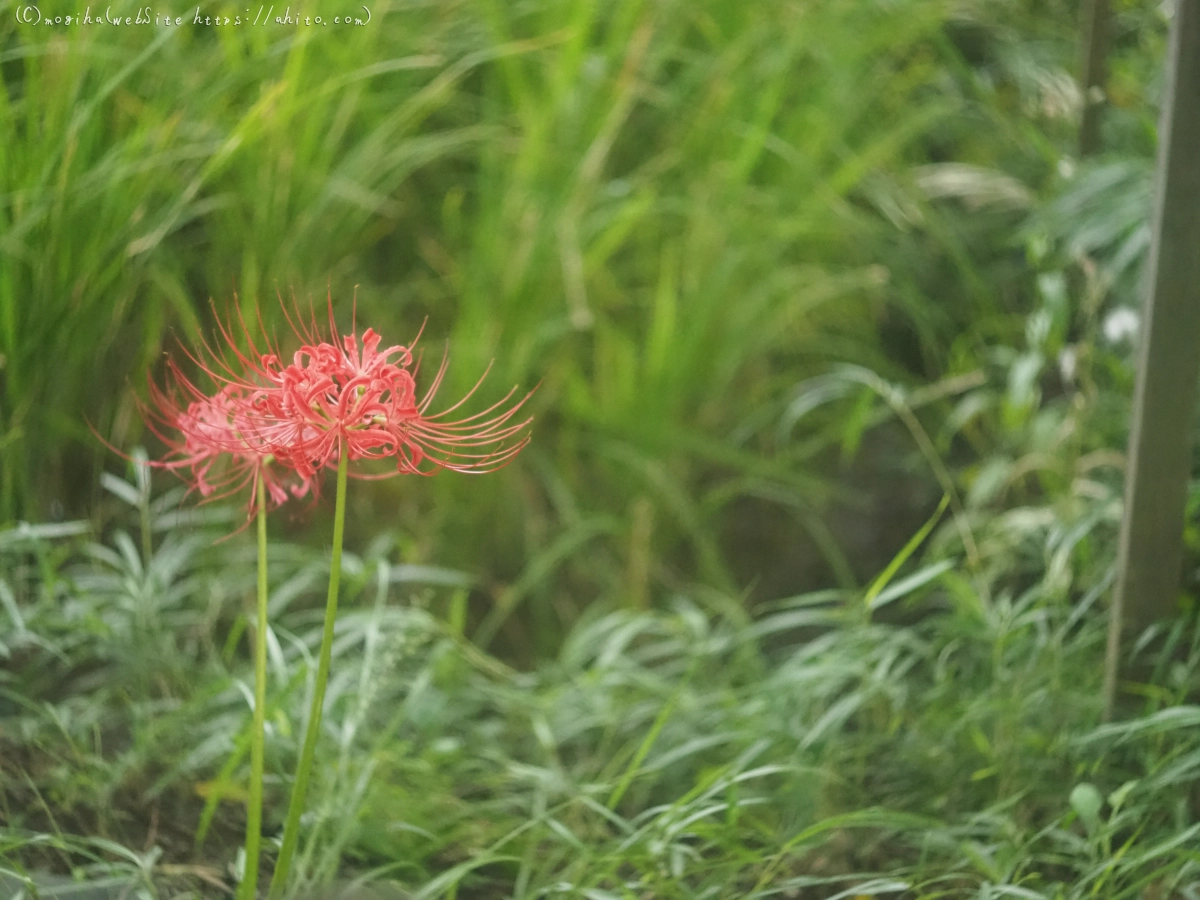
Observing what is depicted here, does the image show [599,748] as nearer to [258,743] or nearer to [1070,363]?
[258,743]

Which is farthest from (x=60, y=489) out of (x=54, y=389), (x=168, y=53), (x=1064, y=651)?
(x=1064, y=651)

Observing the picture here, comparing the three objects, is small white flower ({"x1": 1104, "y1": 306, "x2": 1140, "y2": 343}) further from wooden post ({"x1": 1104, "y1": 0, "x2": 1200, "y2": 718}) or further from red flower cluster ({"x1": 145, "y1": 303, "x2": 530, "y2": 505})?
red flower cluster ({"x1": 145, "y1": 303, "x2": 530, "y2": 505})

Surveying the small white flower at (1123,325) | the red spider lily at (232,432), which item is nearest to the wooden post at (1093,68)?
the small white flower at (1123,325)

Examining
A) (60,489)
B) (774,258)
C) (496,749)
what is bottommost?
(496,749)

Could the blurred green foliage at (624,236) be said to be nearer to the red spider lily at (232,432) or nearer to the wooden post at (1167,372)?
the red spider lily at (232,432)

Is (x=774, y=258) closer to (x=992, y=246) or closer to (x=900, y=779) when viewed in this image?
(x=992, y=246)

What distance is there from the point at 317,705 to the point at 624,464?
86cm

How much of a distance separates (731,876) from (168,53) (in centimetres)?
99

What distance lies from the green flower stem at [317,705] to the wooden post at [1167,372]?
0.68 meters

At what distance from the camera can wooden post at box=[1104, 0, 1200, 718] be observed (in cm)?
85

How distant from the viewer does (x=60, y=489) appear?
3.76ft

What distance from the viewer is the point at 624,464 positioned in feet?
4.87

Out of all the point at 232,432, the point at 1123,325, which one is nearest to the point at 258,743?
the point at 232,432

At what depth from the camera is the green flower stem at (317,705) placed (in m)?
0.63
